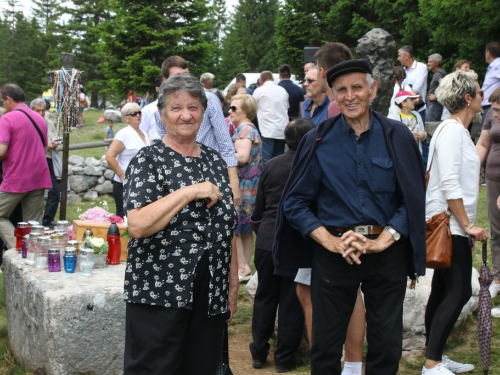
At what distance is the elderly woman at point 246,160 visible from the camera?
22.2 ft

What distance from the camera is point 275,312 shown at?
5195 millimetres

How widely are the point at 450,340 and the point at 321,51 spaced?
2670 millimetres

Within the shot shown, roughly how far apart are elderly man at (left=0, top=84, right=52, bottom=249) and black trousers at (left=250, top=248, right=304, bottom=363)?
3531 millimetres

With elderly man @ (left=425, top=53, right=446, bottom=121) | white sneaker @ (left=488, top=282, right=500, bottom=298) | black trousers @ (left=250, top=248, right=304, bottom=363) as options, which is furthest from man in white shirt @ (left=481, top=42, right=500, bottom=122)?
black trousers @ (left=250, top=248, right=304, bottom=363)

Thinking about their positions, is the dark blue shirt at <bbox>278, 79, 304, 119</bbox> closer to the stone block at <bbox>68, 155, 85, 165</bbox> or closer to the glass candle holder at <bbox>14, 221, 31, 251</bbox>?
the stone block at <bbox>68, 155, 85, 165</bbox>

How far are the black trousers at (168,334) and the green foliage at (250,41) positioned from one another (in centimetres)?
5466

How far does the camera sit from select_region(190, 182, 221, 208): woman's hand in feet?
10.1

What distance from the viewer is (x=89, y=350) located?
4312mm

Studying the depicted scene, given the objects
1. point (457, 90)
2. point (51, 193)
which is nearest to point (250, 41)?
point (51, 193)

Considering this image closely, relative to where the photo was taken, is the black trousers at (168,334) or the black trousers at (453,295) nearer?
the black trousers at (168,334)

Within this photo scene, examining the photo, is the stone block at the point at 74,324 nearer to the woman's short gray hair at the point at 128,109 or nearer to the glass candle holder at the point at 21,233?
the glass candle holder at the point at 21,233

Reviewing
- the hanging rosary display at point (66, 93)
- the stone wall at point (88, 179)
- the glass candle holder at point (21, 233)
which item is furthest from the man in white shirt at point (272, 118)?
the glass candle holder at point (21, 233)

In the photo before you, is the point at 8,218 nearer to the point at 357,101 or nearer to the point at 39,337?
the point at 39,337

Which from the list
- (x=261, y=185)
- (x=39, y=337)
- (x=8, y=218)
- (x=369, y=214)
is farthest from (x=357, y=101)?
(x=8, y=218)
